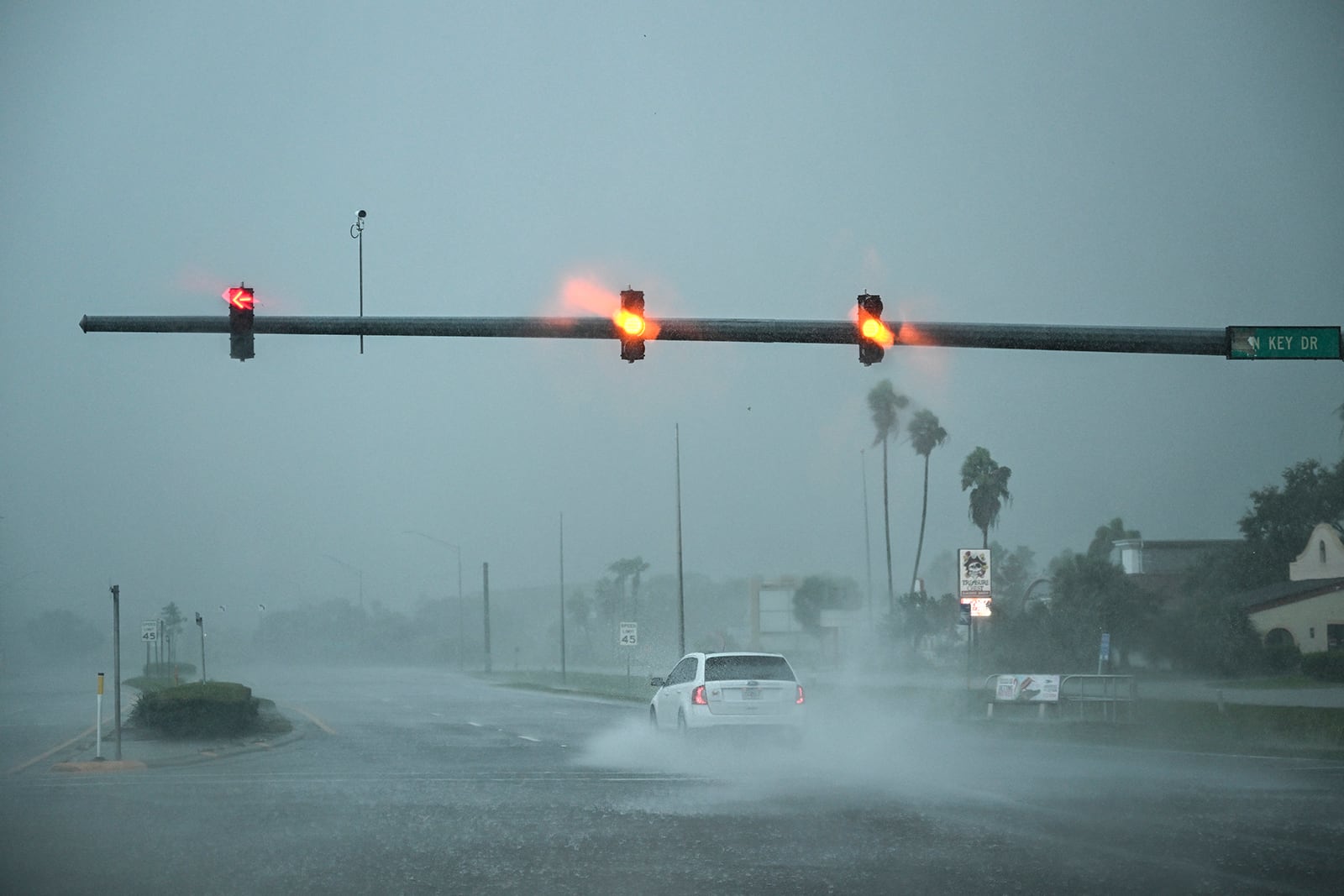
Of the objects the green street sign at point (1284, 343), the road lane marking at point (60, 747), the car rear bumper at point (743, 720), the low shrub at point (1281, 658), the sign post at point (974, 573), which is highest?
the green street sign at point (1284, 343)

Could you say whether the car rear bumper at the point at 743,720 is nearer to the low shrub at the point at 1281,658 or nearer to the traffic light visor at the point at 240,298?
the traffic light visor at the point at 240,298

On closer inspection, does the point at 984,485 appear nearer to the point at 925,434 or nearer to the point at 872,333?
the point at 925,434

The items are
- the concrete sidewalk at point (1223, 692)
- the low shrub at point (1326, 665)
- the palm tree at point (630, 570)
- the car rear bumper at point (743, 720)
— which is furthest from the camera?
the palm tree at point (630, 570)

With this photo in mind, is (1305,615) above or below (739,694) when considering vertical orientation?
below

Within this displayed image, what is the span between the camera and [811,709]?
38.2 metres

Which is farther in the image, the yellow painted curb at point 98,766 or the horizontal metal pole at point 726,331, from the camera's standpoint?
the yellow painted curb at point 98,766

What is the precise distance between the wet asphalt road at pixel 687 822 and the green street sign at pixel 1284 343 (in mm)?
5018

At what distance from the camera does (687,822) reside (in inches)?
586

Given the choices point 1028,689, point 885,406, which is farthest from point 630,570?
point 1028,689

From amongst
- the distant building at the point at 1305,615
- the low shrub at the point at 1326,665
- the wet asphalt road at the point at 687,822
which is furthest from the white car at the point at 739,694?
the distant building at the point at 1305,615

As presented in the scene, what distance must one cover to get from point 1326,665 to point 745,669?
34.5 metres

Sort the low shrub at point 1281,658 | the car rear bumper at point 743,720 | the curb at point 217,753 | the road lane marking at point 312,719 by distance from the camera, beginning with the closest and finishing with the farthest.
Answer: the car rear bumper at point 743,720 < the curb at point 217,753 < the road lane marking at point 312,719 < the low shrub at point 1281,658

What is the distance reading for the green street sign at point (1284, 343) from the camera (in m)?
16.2

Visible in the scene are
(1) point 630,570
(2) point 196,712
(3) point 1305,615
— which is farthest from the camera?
(1) point 630,570
